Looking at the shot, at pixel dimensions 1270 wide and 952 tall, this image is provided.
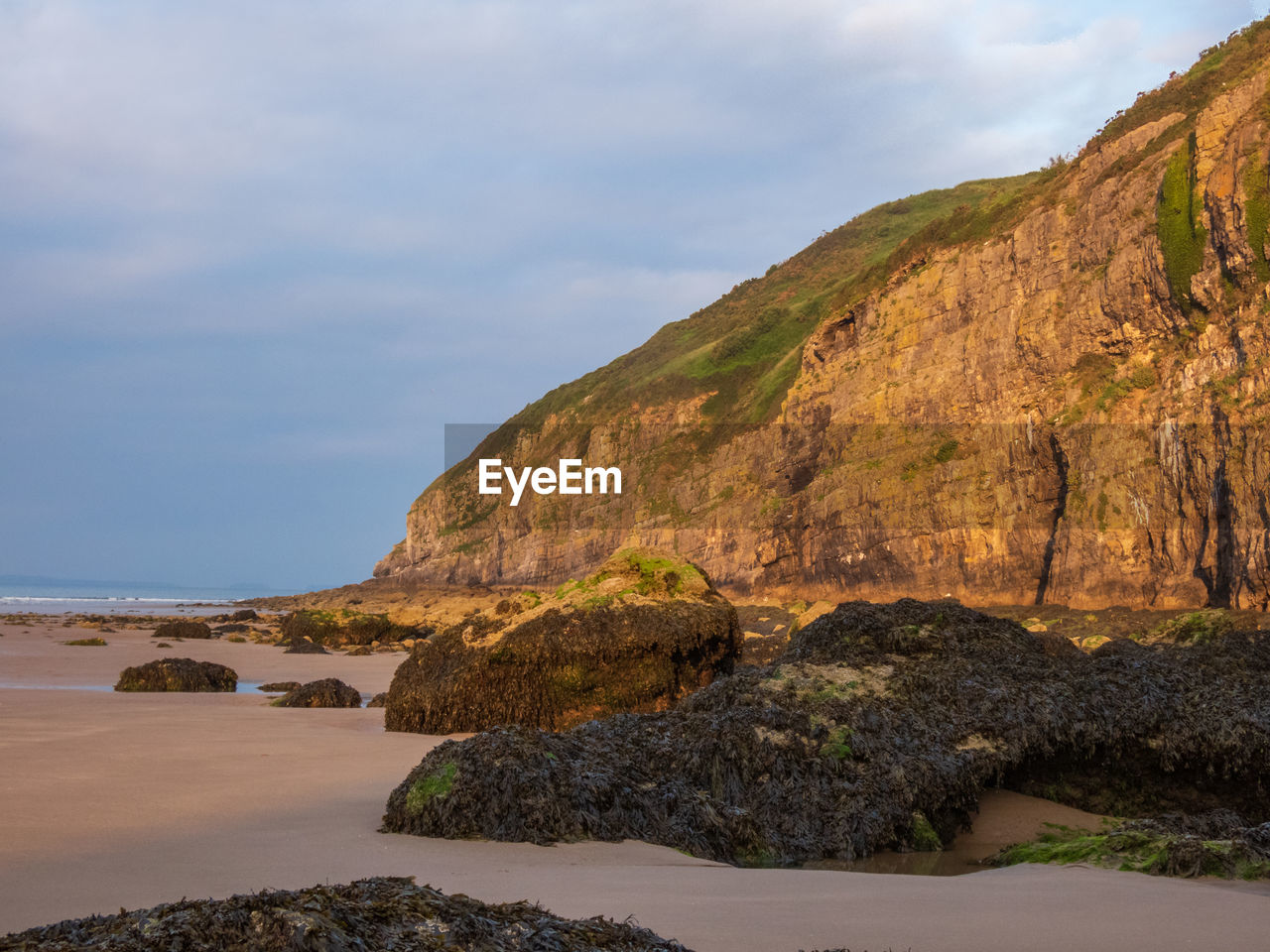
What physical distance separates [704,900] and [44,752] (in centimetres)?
545

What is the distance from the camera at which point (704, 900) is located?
3340 mm

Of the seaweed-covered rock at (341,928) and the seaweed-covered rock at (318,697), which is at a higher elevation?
the seaweed-covered rock at (341,928)

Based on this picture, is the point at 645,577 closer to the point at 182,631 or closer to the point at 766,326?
the point at 182,631

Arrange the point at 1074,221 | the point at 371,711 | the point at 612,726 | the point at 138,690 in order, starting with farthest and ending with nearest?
the point at 1074,221, the point at 138,690, the point at 371,711, the point at 612,726

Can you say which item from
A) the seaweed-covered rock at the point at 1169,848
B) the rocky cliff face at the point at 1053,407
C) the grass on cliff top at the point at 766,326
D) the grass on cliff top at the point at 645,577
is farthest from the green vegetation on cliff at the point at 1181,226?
the seaweed-covered rock at the point at 1169,848

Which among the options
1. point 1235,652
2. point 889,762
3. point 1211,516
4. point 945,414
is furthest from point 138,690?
point 945,414

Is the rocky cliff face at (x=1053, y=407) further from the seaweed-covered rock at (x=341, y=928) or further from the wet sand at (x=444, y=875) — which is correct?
the seaweed-covered rock at (x=341, y=928)

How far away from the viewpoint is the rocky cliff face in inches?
963

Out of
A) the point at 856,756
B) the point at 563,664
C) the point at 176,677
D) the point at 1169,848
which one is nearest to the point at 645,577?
the point at 563,664

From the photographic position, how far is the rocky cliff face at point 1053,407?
24.5 meters

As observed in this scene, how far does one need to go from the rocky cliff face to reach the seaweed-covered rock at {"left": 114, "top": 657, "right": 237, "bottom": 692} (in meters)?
22.5

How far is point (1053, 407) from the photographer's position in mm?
31438

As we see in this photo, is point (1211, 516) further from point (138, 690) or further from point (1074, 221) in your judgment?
point (138, 690)

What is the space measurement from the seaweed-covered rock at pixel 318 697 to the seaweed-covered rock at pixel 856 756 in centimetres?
669
